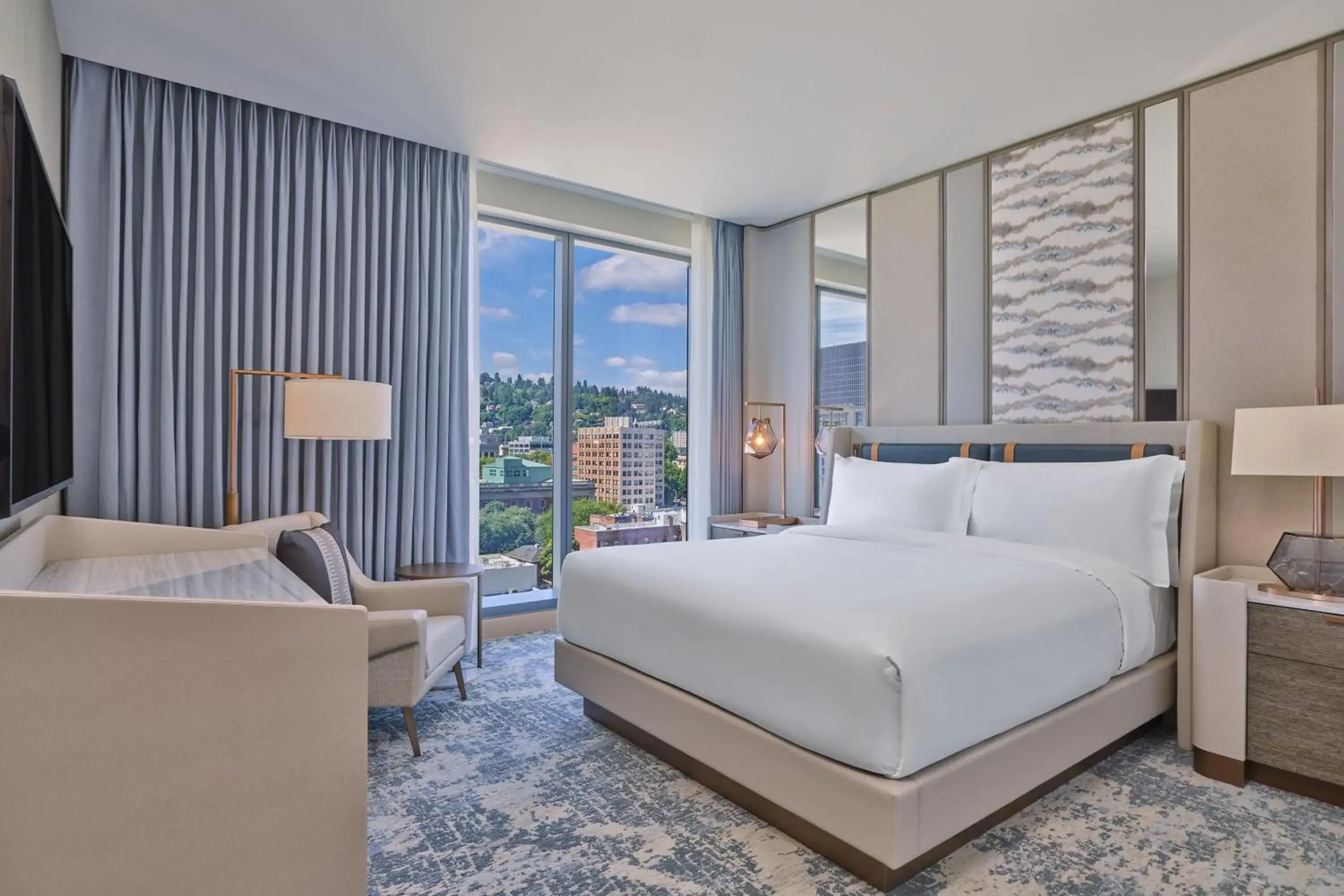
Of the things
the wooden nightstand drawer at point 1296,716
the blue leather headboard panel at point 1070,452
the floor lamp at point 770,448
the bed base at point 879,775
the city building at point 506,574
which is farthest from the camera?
the floor lamp at point 770,448

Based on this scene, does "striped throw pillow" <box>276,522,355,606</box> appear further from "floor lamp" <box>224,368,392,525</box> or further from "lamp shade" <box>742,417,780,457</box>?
"lamp shade" <box>742,417,780,457</box>

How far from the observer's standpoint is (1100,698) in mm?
2436

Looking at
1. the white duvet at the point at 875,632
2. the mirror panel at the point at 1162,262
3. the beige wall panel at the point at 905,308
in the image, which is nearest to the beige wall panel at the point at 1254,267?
the mirror panel at the point at 1162,262

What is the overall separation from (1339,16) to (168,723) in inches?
163

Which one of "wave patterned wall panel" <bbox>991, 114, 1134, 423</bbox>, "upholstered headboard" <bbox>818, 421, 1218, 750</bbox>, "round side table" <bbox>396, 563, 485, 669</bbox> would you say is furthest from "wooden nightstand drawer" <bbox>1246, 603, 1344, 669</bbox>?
"round side table" <bbox>396, 563, 485, 669</bbox>

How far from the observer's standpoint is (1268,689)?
2.50 m

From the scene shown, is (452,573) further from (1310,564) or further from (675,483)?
(1310,564)

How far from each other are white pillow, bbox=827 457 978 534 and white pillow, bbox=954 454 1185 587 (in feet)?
0.56

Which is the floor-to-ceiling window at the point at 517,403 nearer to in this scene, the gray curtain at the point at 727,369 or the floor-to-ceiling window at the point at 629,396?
the floor-to-ceiling window at the point at 629,396

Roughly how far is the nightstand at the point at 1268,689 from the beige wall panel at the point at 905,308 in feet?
6.05

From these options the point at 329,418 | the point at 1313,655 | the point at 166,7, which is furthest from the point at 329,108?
the point at 1313,655

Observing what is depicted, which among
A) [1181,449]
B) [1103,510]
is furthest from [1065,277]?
[1103,510]

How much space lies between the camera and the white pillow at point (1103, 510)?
281 centimetres

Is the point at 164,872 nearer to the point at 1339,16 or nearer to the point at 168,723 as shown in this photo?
the point at 168,723
